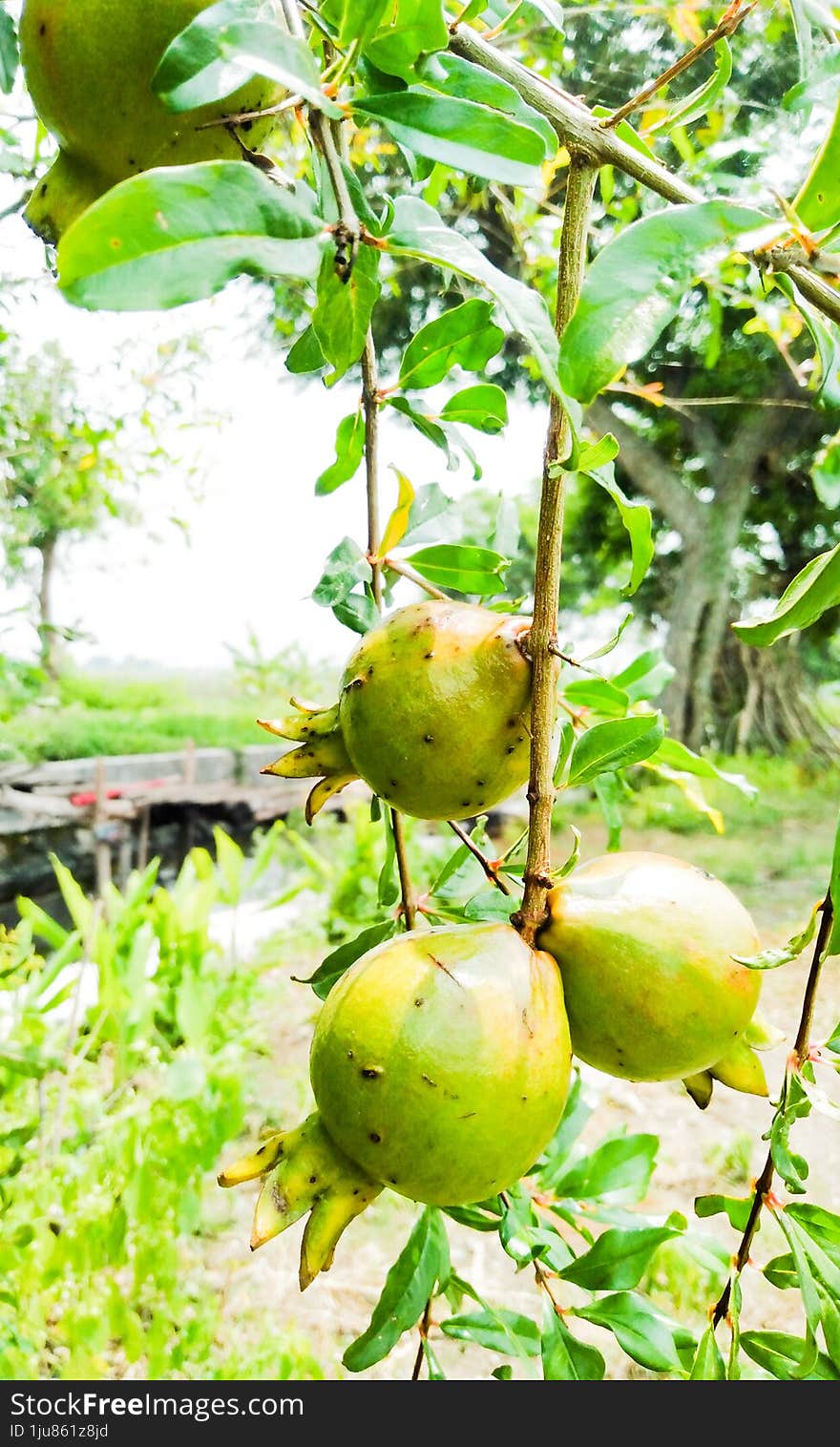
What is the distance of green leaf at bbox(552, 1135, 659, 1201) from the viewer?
2.54ft

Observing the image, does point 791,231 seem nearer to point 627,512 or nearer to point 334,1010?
point 627,512

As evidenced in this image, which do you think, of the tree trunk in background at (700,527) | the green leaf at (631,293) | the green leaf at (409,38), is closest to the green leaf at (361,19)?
the green leaf at (409,38)

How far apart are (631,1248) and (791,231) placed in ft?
1.99

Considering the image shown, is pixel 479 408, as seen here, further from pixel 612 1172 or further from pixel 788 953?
pixel 612 1172

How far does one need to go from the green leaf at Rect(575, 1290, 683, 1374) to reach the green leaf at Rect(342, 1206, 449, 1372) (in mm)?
103

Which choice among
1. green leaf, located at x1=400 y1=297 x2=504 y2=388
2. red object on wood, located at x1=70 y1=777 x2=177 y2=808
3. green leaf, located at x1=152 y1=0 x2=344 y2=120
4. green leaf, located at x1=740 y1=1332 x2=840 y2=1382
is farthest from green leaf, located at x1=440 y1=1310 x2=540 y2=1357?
red object on wood, located at x1=70 y1=777 x2=177 y2=808

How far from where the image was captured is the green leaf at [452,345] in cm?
50

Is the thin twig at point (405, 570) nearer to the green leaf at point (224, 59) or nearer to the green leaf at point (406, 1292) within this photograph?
the green leaf at point (224, 59)

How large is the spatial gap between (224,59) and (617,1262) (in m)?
0.69

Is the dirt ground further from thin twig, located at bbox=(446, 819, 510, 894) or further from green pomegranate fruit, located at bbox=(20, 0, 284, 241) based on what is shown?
green pomegranate fruit, located at bbox=(20, 0, 284, 241)

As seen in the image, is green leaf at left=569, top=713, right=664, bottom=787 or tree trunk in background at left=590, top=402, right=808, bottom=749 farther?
tree trunk in background at left=590, top=402, right=808, bottom=749

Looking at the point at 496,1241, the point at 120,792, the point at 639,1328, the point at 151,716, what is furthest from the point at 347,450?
the point at 151,716

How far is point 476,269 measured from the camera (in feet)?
0.99
